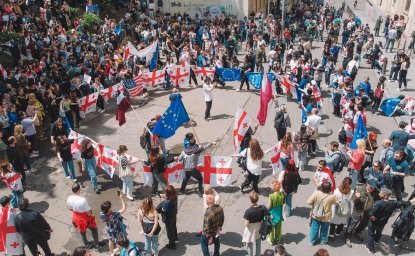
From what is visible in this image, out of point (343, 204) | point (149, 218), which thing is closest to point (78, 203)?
point (149, 218)

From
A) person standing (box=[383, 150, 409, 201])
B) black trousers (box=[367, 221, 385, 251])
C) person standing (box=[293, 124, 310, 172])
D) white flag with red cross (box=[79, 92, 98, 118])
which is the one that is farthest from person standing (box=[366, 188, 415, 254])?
white flag with red cross (box=[79, 92, 98, 118])

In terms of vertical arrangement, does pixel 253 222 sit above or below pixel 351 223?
above

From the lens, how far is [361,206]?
812 centimetres

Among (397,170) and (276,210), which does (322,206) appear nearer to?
(276,210)

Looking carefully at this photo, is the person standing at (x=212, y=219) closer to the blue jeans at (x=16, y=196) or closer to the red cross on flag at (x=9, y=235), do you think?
the red cross on flag at (x=9, y=235)

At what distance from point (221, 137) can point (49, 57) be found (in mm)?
8661

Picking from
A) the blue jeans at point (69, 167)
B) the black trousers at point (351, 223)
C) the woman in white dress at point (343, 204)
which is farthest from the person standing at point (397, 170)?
the blue jeans at point (69, 167)

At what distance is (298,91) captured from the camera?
53.2 feet

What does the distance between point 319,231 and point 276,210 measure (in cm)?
118

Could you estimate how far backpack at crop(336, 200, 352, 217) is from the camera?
819 cm

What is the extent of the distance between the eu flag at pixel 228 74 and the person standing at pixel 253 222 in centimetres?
1110

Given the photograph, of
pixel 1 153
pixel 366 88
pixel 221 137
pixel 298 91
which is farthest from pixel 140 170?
pixel 366 88

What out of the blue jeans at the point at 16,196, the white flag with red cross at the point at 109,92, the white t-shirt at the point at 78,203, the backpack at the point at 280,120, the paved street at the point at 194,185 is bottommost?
the paved street at the point at 194,185

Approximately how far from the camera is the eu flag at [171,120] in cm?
1138
